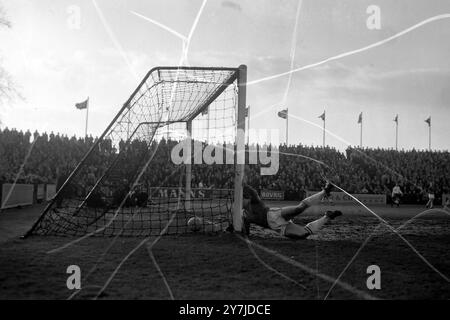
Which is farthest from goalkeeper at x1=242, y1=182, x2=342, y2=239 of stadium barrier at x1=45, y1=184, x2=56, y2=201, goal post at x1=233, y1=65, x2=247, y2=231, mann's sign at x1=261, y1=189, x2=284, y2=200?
mann's sign at x1=261, y1=189, x2=284, y2=200

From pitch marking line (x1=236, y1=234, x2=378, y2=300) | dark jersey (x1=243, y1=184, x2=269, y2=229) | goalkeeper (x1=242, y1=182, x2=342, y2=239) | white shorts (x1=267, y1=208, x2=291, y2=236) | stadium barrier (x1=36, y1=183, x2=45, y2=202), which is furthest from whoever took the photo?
stadium barrier (x1=36, y1=183, x2=45, y2=202)

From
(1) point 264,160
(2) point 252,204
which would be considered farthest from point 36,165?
(2) point 252,204

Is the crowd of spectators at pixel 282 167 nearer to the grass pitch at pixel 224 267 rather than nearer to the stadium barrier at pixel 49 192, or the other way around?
the stadium barrier at pixel 49 192

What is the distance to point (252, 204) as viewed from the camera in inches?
410

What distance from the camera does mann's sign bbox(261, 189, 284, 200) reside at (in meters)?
33.3

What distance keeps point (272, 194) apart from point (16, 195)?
19.7m

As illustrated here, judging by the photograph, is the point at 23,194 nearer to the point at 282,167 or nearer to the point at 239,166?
the point at 239,166

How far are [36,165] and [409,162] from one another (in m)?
30.2

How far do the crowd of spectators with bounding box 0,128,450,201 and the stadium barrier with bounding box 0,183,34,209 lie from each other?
3432 mm

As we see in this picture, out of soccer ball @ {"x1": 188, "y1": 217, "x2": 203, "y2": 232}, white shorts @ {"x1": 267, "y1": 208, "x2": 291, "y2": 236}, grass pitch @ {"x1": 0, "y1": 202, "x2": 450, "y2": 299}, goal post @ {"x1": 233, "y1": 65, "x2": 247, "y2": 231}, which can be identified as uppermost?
goal post @ {"x1": 233, "y1": 65, "x2": 247, "y2": 231}

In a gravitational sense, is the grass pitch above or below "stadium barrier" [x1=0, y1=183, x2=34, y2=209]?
below

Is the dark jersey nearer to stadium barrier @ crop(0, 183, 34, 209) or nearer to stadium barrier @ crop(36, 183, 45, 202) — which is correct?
stadium barrier @ crop(0, 183, 34, 209)

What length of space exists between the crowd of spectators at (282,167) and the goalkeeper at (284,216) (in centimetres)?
1615
